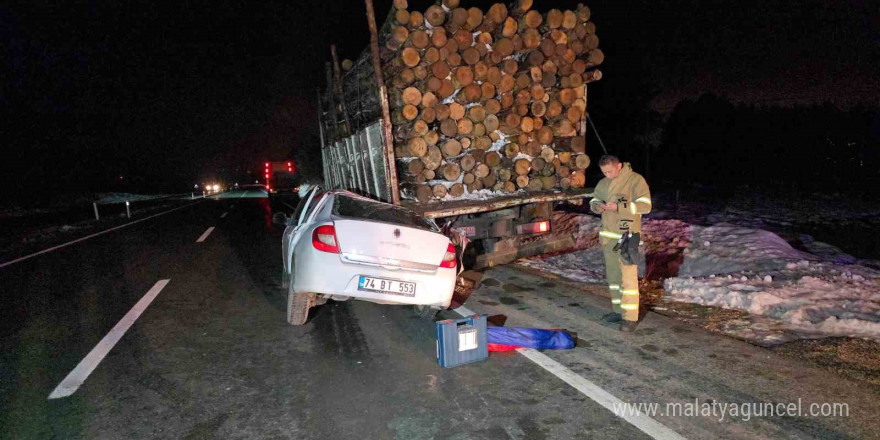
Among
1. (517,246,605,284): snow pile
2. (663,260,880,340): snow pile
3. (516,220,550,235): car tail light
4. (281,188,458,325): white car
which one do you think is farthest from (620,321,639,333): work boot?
(516,220,550,235): car tail light

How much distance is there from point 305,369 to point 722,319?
419 cm

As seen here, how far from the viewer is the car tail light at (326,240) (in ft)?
14.2

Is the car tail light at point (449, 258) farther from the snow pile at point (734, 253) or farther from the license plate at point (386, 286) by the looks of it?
the snow pile at point (734, 253)

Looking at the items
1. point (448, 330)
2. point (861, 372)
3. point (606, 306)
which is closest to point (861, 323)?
point (861, 372)

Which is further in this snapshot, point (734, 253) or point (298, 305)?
point (734, 253)

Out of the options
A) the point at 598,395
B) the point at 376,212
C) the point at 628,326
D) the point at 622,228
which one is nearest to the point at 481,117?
the point at 376,212

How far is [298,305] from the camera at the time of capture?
4.77 m

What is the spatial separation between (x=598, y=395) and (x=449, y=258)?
1894mm

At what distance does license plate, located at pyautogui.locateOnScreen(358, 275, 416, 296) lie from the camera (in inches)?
170

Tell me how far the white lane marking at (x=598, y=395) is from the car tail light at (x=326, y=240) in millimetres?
1925

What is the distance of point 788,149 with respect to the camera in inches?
1236

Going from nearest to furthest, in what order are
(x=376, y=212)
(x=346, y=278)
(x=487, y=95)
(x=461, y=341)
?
1. (x=461, y=341)
2. (x=346, y=278)
3. (x=376, y=212)
4. (x=487, y=95)

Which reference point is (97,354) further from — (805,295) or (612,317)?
(805,295)

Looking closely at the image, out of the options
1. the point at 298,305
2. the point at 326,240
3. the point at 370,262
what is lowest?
the point at 298,305
